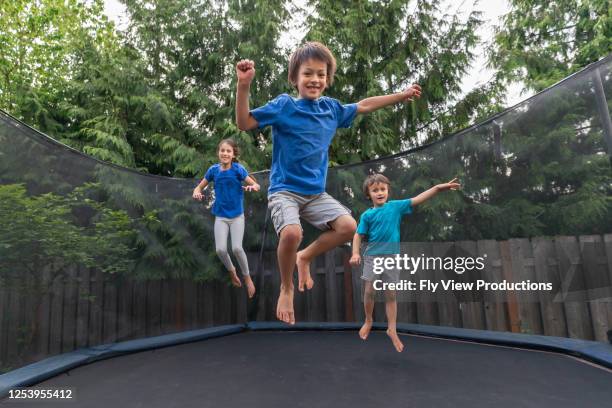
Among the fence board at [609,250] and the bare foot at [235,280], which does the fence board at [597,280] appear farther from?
the bare foot at [235,280]

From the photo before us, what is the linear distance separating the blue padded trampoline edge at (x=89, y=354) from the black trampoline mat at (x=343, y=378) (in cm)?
5

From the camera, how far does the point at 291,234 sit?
5.39 ft

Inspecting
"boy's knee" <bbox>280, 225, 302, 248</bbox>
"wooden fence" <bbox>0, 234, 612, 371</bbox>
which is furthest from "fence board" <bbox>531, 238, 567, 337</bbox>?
"boy's knee" <bbox>280, 225, 302, 248</bbox>

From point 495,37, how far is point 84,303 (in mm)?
5401

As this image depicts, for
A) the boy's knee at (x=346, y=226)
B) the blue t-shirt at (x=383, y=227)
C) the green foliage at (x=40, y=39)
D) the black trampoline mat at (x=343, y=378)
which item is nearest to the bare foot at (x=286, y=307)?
the black trampoline mat at (x=343, y=378)

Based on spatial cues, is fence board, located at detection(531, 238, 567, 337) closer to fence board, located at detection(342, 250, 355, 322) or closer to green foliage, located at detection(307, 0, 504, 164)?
fence board, located at detection(342, 250, 355, 322)

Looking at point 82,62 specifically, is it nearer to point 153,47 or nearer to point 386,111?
point 153,47

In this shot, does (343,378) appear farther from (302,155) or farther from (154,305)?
(154,305)

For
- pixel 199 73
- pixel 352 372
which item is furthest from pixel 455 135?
pixel 199 73

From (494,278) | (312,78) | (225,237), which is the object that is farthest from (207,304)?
(312,78)

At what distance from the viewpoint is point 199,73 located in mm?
4801

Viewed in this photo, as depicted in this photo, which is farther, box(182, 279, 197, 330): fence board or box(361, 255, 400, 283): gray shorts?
box(182, 279, 197, 330): fence board

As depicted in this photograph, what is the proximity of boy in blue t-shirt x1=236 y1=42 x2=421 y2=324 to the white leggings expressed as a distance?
1.25m

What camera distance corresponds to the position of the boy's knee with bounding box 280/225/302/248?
1632 millimetres
